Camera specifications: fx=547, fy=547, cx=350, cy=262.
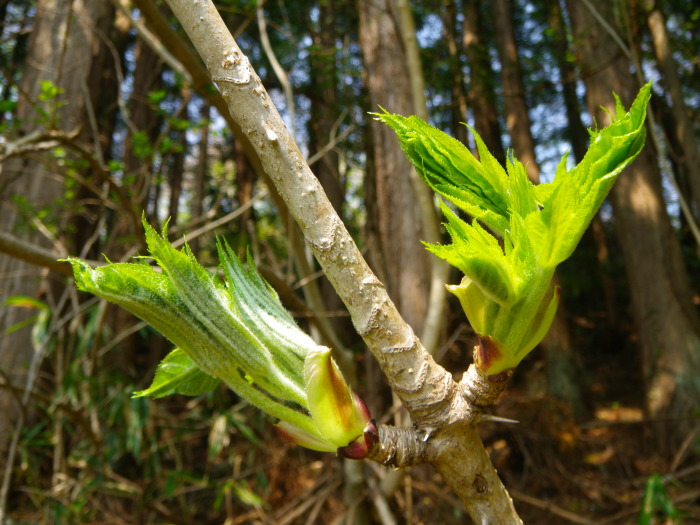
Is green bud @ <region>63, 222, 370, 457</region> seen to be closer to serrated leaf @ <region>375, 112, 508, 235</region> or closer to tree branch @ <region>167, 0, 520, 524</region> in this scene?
tree branch @ <region>167, 0, 520, 524</region>

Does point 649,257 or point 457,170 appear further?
point 649,257

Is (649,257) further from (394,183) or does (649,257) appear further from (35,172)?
(35,172)

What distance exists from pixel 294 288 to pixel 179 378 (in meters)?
1.55

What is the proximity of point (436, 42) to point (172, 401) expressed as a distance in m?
5.00

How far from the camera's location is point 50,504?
2963mm

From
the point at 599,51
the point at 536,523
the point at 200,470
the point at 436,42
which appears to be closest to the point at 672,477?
the point at 536,523

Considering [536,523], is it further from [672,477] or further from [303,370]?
[303,370]

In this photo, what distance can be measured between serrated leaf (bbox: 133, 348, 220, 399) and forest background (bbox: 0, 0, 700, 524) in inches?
31.0

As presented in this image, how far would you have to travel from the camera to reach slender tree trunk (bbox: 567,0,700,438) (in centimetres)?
452

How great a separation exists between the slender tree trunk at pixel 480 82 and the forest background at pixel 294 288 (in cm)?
7

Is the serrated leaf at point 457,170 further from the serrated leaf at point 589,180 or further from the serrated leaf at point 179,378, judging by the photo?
the serrated leaf at point 179,378

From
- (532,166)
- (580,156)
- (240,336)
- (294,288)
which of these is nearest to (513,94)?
(532,166)

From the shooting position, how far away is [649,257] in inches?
195

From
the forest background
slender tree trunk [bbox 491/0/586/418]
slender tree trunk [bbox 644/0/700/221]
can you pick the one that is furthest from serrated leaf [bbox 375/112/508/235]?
slender tree trunk [bbox 491/0/586/418]
